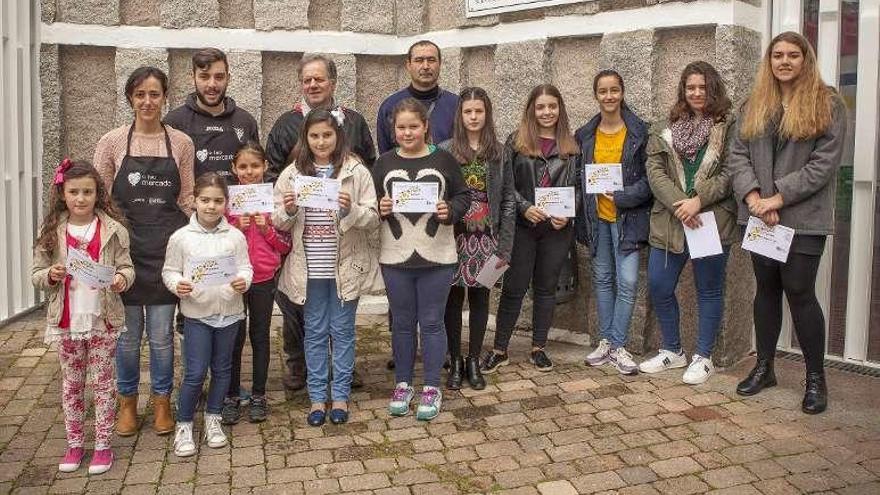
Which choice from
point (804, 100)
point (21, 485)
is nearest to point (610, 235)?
point (804, 100)

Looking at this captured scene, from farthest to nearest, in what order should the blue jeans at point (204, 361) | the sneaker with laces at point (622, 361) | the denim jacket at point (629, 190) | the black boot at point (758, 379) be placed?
1. the sneaker with laces at point (622, 361)
2. the denim jacket at point (629, 190)
3. the black boot at point (758, 379)
4. the blue jeans at point (204, 361)

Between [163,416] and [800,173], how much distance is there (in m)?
3.78

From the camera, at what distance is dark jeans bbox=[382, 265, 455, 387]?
4.87 metres

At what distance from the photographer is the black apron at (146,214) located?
176 inches

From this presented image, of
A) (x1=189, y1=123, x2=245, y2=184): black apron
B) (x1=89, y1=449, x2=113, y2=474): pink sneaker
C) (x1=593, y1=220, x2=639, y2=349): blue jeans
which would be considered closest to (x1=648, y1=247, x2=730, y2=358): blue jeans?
(x1=593, y1=220, x2=639, y2=349): blue jeans

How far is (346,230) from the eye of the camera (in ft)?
15.4

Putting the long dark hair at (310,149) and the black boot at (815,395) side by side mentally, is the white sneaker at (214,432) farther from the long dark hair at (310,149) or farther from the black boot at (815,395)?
the black boot at (815,395)

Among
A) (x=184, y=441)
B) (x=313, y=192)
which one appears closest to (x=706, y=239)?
(x=313, y=192)

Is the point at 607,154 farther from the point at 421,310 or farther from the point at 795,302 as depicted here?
the point at 421,310

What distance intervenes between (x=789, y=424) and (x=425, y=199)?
2363 millimetres

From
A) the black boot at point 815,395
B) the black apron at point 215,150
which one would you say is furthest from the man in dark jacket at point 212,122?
the black boot at point 815,395

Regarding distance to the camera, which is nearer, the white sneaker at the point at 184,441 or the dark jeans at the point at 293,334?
the white sneaker at the point at 184,441

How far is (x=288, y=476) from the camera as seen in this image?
413cm

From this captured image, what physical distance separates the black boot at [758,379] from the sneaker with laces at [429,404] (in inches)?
72.9
